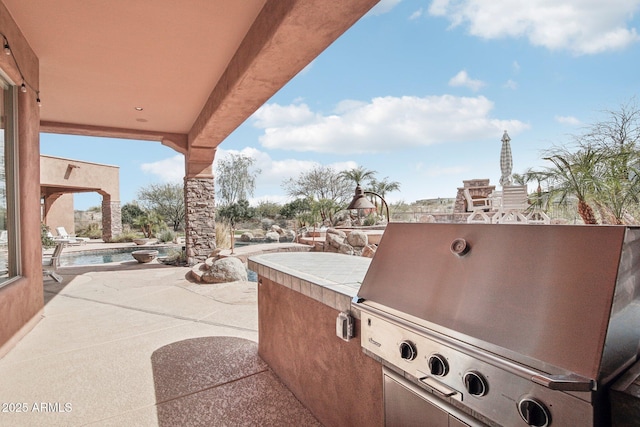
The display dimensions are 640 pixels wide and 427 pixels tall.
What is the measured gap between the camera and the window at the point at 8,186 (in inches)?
123

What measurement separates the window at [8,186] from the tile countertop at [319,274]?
8.24 feet

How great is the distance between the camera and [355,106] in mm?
23094

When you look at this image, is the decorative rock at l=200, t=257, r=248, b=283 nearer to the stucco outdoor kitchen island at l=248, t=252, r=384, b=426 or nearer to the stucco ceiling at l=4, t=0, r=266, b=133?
the stucco ceiling at l=4, t=0, r=266, b=133

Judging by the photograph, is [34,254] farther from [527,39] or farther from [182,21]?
[527,39]

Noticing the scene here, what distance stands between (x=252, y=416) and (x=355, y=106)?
2301 centimetres

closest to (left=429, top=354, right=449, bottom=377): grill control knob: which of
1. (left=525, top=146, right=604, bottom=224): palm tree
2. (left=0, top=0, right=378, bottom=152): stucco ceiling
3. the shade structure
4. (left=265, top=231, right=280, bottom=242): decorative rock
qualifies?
(left=525, top=146, right=604, bottom=224): palm tree

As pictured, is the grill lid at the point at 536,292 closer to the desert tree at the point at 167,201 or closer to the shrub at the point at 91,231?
the desert tree at the point at 167,201

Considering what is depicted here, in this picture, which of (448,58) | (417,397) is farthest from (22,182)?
(448,58)

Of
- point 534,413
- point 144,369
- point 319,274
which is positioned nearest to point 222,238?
point 144,369

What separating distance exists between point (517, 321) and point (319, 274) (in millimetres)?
1189

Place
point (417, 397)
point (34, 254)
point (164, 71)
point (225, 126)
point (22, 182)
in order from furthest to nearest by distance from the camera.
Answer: point (225, 126) → point (164, 71) → point (34, 254) → point (22, 182) → point (417, 397)

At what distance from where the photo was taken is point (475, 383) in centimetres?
85

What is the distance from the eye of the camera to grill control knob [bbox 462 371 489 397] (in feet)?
2.71

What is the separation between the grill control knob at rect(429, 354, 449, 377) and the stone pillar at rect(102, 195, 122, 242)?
16.8 m
